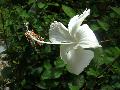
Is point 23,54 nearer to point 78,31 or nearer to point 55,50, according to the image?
point 55,50

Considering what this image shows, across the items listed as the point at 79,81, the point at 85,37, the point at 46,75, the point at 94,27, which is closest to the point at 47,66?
the point at 46,75

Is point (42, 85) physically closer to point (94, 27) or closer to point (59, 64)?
point (59, 64)

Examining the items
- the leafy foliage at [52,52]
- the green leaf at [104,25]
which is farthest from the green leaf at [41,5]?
the green leaf at [104,25]

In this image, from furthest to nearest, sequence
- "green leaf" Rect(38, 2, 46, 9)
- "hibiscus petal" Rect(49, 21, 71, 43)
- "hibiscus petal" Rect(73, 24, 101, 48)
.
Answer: "green leaf" Rect(38, 2, 46, 9) < "hibiscus petal" Rect(49, 21, 71, 43) < "hibiscus petal" Rect(73, 24, 101, 48)

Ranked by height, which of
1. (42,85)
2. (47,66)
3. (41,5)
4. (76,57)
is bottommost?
(42,85)

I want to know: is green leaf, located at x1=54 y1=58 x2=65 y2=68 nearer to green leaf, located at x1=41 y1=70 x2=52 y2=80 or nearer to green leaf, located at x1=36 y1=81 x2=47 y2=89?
green leaf, located at x1=41 y1=70 x2=52 y2=80

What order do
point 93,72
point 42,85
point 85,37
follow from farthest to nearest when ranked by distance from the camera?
1. point 42,85
2. point 93,72
3. point 85,37

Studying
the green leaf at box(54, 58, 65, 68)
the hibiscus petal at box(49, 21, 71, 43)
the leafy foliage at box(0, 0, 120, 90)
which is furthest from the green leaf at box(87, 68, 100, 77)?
the hibiscus petal at box(49, 21, 71, 43)

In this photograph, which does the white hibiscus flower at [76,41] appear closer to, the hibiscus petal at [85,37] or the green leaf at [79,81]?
the hibiscus petal at [85,37]
